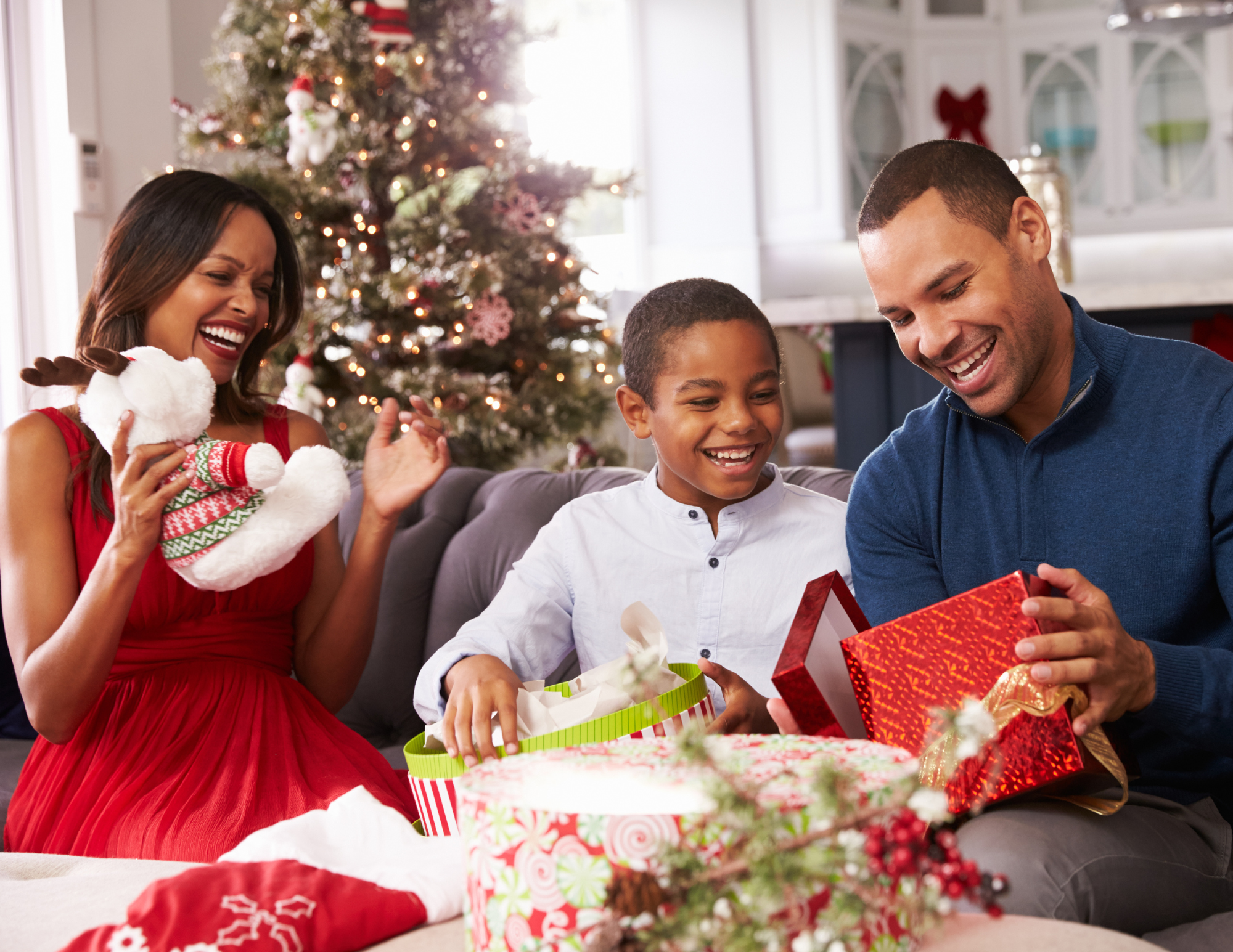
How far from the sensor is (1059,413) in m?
1.21

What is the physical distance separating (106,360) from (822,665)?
83 centimetres

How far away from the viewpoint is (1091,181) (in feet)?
19.9

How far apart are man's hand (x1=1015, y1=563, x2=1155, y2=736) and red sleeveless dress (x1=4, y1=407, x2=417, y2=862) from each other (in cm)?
84

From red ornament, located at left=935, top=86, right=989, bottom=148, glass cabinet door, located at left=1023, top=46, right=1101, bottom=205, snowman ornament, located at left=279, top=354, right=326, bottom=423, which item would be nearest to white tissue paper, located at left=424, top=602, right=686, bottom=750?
snowman ornament, located at left=279, top=354, right=326, bottom=423

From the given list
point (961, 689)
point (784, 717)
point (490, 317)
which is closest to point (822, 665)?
point (784, 717)

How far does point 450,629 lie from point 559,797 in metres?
1.31

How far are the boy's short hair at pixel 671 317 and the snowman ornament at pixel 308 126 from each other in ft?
6.21

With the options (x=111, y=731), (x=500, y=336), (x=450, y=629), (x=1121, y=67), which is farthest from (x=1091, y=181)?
(x=111, y=731)

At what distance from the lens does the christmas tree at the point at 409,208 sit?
3201 mm

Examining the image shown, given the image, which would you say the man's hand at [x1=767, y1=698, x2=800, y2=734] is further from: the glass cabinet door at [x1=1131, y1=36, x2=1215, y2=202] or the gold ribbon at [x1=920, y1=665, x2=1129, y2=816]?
the glass cabinet door at [x1=1131, y1=36, x2=1215, y2=202]

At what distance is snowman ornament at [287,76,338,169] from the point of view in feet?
10.2

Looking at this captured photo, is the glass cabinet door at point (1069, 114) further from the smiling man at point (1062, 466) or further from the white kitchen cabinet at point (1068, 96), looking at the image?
the smiling man at point (1062, 466)

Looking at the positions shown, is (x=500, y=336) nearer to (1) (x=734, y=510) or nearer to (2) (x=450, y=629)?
(2) (x=450, y=629)

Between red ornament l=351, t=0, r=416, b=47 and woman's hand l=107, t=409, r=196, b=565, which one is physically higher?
red ornament l=351, t=0, r=416, b=47
